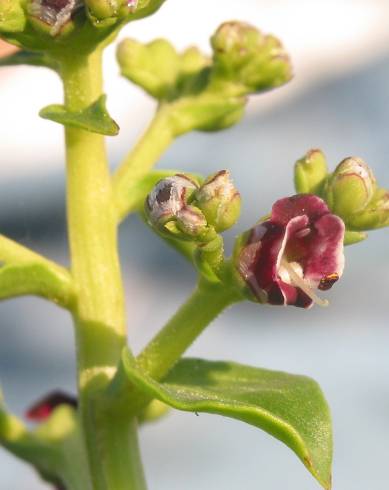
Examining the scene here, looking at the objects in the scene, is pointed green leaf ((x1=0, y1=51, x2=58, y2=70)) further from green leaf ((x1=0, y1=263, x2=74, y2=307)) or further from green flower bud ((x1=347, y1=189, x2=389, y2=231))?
green flower bud ((x1=347, y1=189, x2=389, y2=231))

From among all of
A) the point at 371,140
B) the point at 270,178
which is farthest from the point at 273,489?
the point at 371,140

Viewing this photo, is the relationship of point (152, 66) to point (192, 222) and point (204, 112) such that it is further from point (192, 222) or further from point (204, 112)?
point (192, 222)

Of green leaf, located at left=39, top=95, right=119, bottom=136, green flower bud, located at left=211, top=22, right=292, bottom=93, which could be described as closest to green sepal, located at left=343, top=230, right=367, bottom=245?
green leaf, located at left=39, top=95, right=119, bottom=136

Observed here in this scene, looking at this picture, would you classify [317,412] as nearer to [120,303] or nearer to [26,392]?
[120,303]

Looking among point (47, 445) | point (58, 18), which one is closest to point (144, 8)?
point (58, 18)

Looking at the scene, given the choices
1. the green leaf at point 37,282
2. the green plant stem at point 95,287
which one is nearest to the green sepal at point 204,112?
the green plant stem at point 95,287

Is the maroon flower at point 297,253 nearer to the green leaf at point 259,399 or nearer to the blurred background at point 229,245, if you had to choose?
the green leaf at point 259,399
